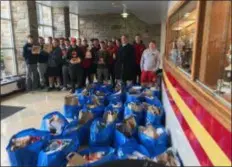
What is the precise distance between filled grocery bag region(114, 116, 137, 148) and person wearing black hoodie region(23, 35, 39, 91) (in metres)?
3.83

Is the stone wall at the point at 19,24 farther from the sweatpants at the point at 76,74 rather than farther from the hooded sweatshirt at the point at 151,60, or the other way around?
the hooded sweatshirt at the point at 151,60

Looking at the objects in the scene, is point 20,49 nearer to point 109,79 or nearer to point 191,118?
point 109,79

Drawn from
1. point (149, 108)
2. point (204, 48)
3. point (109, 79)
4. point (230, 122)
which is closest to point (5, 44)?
point (109, 79)

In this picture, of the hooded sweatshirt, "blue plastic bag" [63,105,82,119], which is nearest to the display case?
"blue plastic bag" [63,105,82,119]

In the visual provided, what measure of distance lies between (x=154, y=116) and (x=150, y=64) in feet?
6.59

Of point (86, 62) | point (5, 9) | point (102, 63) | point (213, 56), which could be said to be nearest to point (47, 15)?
point (5, 9)

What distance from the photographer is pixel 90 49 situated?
20.4 feet

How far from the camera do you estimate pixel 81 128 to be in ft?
9.26

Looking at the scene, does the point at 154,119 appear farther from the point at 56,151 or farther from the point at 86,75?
the point at 86,75

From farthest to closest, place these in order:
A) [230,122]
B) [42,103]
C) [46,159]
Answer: [42,103]
[46,159]
[230,122]

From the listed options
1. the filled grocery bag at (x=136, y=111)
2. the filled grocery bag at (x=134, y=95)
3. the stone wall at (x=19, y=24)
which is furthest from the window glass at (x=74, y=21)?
the filled grocery bag at (x=136, y=111)

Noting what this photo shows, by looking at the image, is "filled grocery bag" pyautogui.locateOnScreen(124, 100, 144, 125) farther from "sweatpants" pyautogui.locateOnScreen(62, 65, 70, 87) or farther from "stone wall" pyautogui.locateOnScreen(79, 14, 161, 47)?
"stone wall" pyautogui.locateOnScreen(79, 14, 161, 47)

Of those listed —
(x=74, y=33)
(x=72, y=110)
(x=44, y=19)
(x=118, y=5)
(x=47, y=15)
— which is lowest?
(x=72, y=110)

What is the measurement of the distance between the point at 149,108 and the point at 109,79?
3050 millimetres
